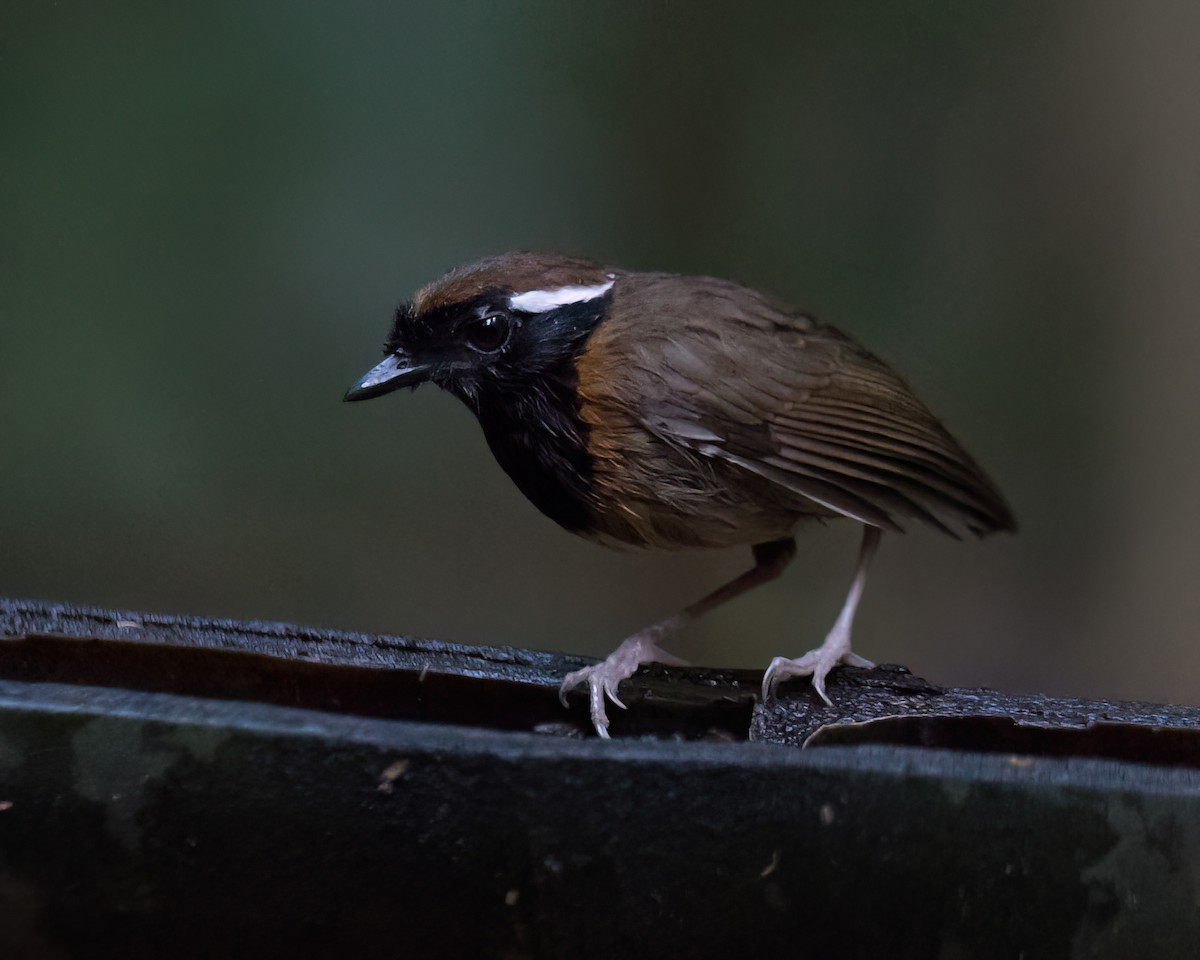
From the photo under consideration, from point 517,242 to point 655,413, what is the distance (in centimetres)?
187

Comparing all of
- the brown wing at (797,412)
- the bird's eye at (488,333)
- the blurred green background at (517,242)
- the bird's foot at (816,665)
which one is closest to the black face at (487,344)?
the bird's eye at (488,333)

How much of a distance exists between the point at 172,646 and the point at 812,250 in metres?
3.25

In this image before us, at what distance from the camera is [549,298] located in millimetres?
2684

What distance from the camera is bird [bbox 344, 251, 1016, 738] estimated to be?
2658 millimetres

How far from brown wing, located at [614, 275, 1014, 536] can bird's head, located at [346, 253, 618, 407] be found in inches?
7.8

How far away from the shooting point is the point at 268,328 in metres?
Answer: 4.63

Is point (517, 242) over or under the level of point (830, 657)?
over

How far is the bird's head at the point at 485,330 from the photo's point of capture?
8.62 ft

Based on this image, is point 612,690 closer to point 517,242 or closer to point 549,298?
point 549,298

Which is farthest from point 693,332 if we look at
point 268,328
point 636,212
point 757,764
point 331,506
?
point 331,506

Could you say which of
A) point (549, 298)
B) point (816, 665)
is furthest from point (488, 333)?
point (816, 665)

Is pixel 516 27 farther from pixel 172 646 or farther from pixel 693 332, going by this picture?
pixel 172 646

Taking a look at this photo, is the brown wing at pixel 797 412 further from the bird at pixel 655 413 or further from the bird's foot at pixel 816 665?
the bird's foot at pixel 816 665

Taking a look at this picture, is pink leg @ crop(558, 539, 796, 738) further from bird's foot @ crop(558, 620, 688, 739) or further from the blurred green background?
the blurred green background
